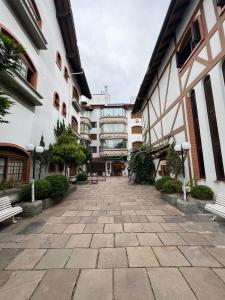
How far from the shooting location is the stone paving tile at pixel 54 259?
9.63 feet

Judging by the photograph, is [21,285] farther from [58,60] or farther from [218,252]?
[58,60]

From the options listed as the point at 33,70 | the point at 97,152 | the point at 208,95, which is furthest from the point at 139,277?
the point at 97,152

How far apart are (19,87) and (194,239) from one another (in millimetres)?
7802

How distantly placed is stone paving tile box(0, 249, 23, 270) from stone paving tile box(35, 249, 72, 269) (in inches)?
24.4

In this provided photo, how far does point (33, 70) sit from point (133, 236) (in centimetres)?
900

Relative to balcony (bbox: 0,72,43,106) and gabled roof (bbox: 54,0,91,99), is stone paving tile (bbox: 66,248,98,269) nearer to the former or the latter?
balcony (bbox: 0,72,43,106)

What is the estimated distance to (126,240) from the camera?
395 cm

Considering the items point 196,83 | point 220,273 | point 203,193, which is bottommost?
point 220,273

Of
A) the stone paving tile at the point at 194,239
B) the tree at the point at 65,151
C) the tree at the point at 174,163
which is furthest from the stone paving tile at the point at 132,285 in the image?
the tree at the point at 65,151

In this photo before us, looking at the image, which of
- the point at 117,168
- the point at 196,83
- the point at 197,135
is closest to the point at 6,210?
the point at 197,135

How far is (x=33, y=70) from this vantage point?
857cm

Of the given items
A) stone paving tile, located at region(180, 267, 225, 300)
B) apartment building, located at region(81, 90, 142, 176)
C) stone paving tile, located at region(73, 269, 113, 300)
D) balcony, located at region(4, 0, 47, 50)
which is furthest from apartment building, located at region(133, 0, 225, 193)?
apartment building, located at region(81, 90, 142, 176)

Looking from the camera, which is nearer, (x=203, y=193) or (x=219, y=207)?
(x=219, y=207)

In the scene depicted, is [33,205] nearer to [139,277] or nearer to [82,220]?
[82,220]
